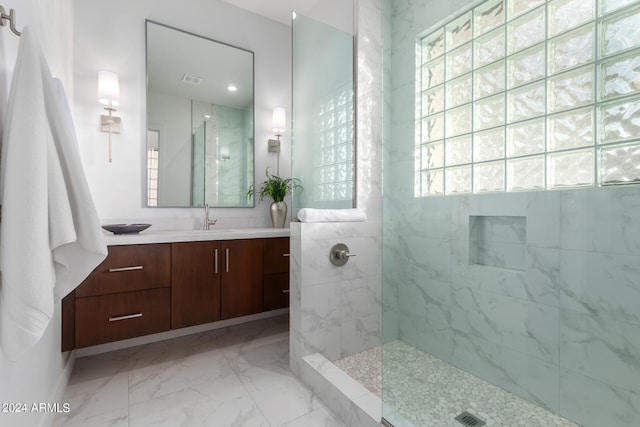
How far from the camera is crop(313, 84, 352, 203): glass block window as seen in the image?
213 cm

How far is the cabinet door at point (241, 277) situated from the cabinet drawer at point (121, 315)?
36 cm

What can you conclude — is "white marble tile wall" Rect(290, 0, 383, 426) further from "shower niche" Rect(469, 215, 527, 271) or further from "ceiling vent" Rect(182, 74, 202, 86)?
"ceiling vent" Rect(182, 74, 202, 86)

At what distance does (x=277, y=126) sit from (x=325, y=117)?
0.73 m

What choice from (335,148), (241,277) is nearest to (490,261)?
(335,148)

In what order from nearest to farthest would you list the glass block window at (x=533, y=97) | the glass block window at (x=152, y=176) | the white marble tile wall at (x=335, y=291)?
the glass block window at (x=533, y=97) → the white marble tile wall at (x=335, y=291) → the glass block window at (x=152, y=176)

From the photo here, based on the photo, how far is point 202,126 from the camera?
2471 mm

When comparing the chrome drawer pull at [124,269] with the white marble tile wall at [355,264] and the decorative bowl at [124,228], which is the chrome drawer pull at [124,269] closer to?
the decorative bowl at [124,228]

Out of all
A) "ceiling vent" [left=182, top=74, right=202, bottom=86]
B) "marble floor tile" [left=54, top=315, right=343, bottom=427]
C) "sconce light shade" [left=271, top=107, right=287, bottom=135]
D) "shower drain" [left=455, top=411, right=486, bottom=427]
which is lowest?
"marble floor tile" [left=54, top=315, right=343, bottom=427]

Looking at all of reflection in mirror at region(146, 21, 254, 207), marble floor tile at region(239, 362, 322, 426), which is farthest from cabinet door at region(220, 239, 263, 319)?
reflection in mirror at region(146, 21, 254, 207)

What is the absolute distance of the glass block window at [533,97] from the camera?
1104mm

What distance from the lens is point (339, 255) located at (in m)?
1.90

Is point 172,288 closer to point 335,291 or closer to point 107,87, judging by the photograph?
point 335,291

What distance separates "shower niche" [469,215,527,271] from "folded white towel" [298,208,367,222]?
2.35 ft

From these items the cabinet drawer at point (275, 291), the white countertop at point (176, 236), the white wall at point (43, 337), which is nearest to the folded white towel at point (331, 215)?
the white countertop at point (176, 236)
